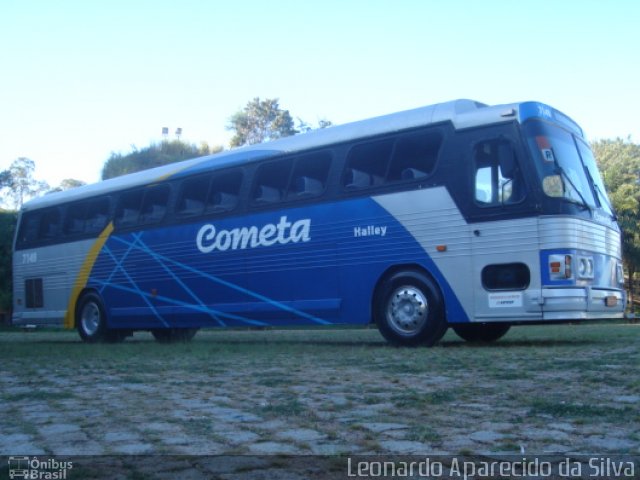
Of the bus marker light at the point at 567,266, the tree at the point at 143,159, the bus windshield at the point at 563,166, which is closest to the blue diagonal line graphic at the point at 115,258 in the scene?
the bus windshield at the point at 563,166

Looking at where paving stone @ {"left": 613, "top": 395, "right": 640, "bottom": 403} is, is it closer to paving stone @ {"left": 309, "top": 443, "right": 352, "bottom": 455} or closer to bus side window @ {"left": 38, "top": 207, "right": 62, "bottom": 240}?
paving stone @ {"left": 309, "top": 443, "right": 352, "bottom": 455}

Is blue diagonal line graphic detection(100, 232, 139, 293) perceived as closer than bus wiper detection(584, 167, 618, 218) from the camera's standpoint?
No

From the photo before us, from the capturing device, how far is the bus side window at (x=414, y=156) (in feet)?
34.1

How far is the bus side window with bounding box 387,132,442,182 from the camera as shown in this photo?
1038 cm

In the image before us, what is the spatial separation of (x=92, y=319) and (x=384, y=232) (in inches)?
313

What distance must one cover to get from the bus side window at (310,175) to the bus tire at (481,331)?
3110 millimetres

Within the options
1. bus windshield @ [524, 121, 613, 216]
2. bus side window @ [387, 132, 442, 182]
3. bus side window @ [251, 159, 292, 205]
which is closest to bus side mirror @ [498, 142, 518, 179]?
bus windshield @ [524, 121, 613, 216]

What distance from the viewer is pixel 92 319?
15961 mm

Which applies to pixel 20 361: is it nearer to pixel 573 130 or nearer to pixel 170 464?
pixel 170 464

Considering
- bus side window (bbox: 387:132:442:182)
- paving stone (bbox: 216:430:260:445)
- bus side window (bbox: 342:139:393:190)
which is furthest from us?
bus side window (bbox: 342:139:393:190)

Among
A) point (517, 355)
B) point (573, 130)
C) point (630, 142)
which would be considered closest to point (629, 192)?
point (630, 142)

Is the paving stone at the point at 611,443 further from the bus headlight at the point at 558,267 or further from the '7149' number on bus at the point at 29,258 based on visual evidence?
the '7149' number on bus at the point at 29,258

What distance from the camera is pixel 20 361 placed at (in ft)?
31.2

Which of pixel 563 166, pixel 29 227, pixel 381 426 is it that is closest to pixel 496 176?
pixel 563 166
